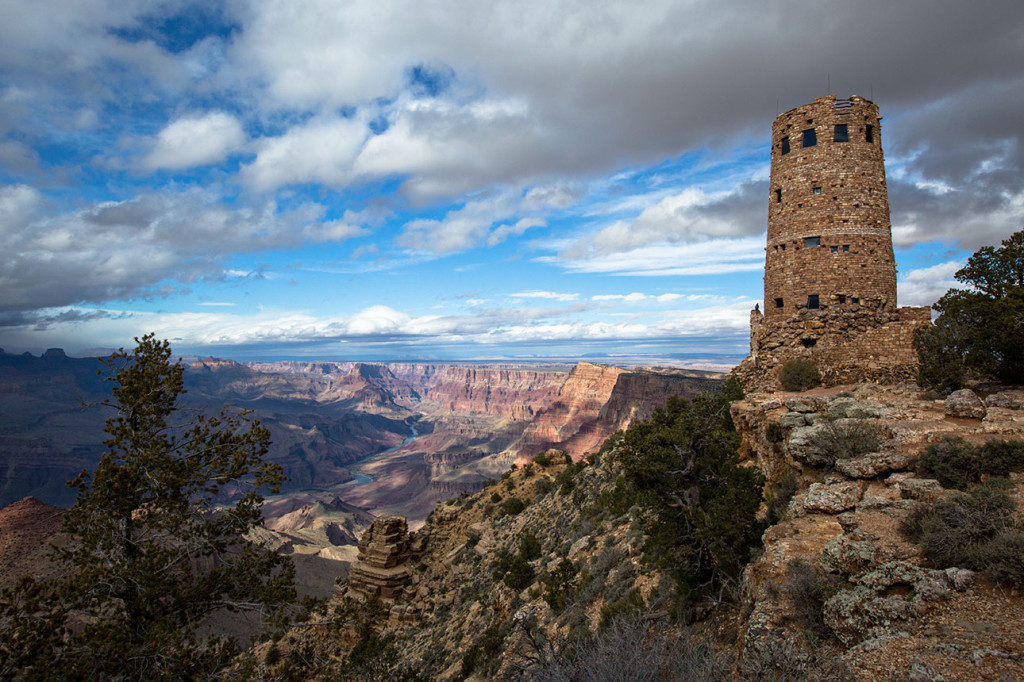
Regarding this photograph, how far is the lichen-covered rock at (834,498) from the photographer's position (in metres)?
9.41

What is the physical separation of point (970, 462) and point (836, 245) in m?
13.5

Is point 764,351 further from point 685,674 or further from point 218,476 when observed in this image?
point 218,476

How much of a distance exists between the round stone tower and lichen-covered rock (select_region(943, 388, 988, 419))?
26.5ft

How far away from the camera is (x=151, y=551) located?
32.7 feet

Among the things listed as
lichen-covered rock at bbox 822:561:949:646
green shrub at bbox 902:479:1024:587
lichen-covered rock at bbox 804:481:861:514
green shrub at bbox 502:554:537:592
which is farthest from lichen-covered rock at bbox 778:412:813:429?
green shrub at bbox 502:554:537:592

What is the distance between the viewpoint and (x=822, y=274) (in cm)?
2016

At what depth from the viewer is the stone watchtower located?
64.1 ft

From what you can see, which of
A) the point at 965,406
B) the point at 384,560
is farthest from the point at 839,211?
the point at 384,560

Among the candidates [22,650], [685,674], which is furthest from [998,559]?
[22,650]

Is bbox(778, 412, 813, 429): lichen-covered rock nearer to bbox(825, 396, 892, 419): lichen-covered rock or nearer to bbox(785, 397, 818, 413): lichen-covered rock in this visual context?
bbox(785, 397, 818, 413): lichen-covered rock

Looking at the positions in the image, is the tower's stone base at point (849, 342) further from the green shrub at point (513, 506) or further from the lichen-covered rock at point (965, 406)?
the green shrub at point (513, 506)

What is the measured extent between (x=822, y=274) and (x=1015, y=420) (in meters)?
10.5

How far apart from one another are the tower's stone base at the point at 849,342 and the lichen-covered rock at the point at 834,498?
36.5 feet

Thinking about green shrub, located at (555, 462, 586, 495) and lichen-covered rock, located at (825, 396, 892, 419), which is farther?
green shrub, located at (555, 462, 586, 495)
